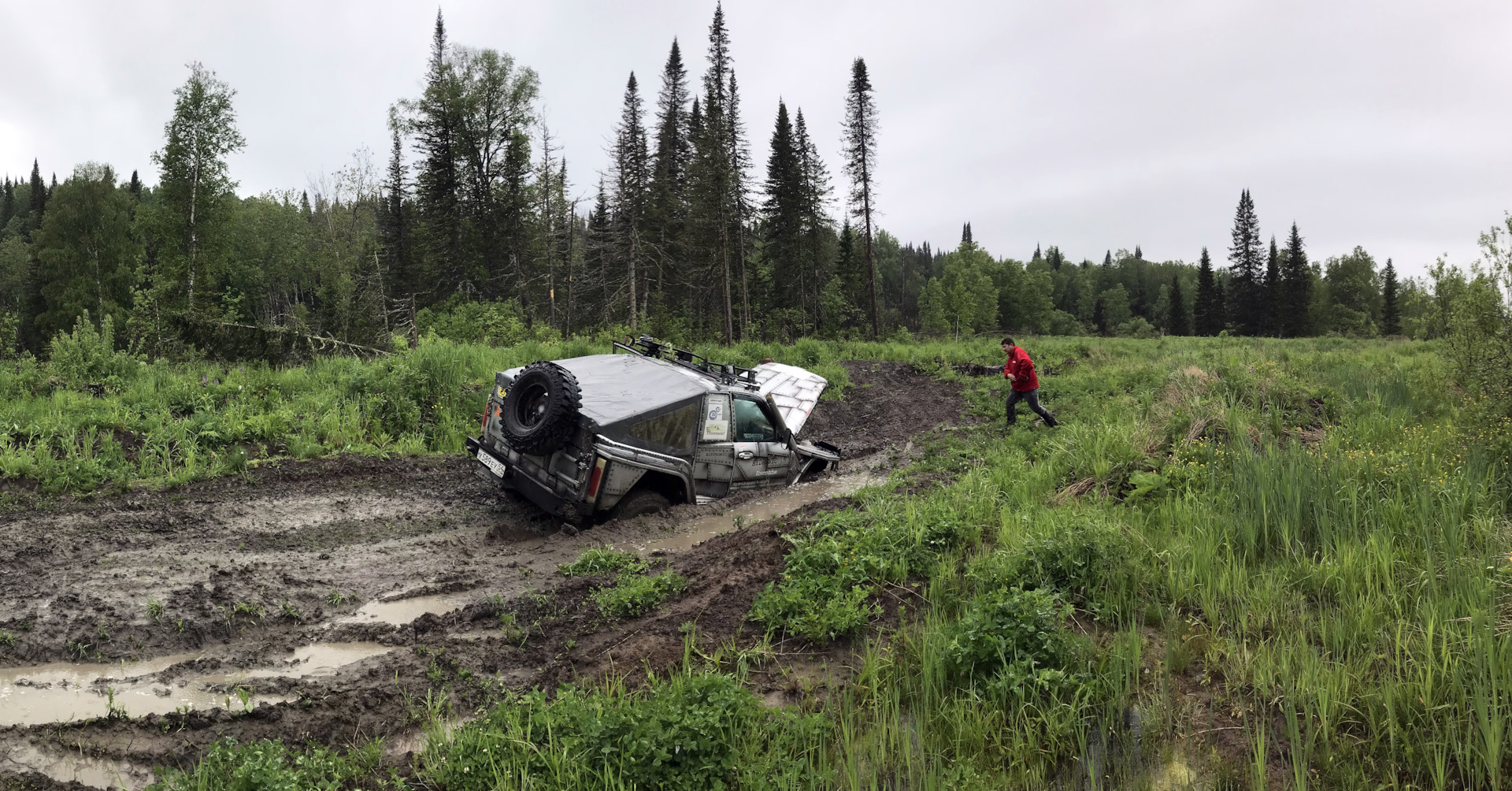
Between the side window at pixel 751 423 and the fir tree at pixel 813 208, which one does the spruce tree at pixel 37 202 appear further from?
the side window at pixel 751 423

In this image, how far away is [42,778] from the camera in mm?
3057

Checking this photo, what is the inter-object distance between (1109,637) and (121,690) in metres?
5.52

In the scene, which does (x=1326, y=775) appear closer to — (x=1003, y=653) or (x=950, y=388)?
(x=1003, y=653)

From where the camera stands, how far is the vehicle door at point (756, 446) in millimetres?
8398

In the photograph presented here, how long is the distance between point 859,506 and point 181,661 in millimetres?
5371

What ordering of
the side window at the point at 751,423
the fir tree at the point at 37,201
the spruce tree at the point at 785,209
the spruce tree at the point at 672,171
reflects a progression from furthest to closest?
the fir tree at the point at 37,201, the spruce tree at the point at 785,209, the spruce tree at the point at 672,171, the side window at the point at 751,423

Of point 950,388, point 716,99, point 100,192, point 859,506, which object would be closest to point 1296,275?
point 716,99

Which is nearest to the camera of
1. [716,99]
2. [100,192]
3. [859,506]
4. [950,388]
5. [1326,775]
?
[1326,775]

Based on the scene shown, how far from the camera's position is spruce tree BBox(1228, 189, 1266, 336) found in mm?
69250

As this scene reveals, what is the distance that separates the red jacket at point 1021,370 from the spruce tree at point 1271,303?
224 feet

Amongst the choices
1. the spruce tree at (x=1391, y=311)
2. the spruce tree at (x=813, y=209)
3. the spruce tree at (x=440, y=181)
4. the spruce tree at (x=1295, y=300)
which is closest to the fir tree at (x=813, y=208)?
the spruce tree at (x=813, y=209)

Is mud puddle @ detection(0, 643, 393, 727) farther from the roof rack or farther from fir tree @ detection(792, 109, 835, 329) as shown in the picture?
fir tree @ detection(792, 109, 835, 329)

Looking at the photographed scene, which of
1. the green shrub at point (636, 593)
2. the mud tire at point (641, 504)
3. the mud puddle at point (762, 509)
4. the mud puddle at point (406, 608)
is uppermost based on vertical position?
the mud tire at point (641, 504)

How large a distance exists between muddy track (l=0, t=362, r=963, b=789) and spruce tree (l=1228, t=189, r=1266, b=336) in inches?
3055
